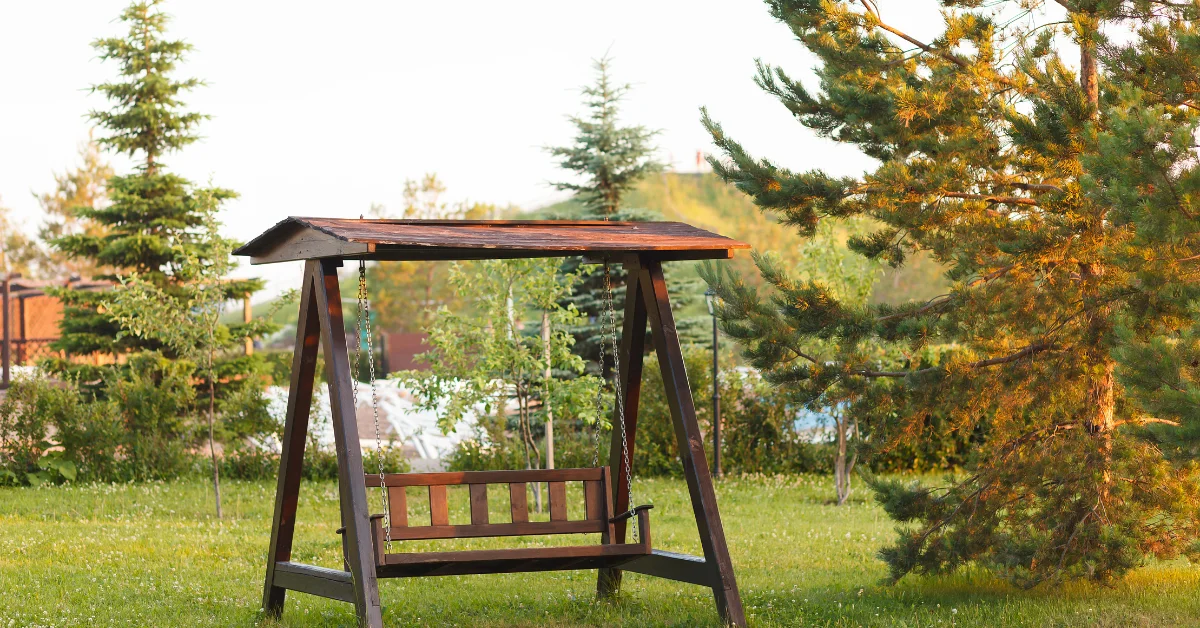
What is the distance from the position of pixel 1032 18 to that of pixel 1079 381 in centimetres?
225

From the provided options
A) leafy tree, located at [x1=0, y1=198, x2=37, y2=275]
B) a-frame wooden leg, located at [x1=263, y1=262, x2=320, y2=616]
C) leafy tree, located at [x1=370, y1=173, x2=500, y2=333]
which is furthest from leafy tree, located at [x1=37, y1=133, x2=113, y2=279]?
a-frame wooden leg, located at [x1=263, y1=262, x2=320, y2=616]

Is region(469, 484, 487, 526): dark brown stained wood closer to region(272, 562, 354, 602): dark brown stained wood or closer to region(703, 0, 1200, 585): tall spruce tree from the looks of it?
region(272, 562, 354, 602): dark brown stained wood

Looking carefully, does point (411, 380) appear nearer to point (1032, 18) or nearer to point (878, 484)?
point (878, 484)

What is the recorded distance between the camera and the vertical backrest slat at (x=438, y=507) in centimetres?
640

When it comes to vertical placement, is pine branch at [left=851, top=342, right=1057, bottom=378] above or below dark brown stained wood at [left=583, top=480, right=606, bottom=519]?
above

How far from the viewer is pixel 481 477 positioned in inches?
261

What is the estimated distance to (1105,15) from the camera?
6.20 meters

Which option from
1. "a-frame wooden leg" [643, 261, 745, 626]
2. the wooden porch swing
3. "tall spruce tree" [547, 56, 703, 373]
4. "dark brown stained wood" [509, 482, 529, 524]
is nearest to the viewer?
the wooden porch swing

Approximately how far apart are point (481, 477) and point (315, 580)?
3.60 ft

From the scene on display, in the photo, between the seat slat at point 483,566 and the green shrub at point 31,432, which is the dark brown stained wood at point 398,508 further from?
the green shrub at point 31,432

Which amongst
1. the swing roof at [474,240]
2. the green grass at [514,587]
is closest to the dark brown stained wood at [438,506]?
the green grass at [514,587]

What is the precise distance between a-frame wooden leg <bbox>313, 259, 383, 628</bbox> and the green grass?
1.05m

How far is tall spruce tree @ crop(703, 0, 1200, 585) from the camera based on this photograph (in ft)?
21.5

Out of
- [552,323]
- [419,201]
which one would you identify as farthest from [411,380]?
[419,201]
